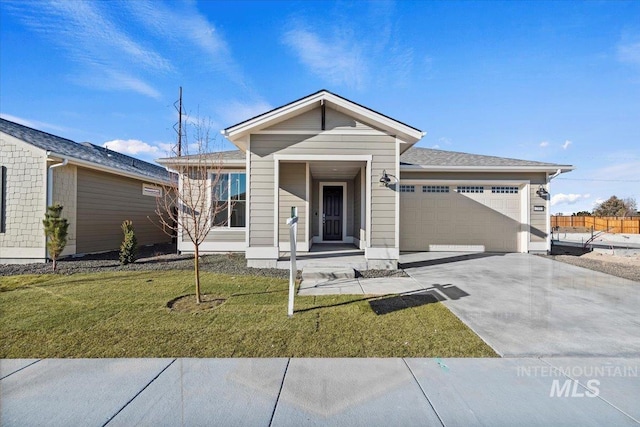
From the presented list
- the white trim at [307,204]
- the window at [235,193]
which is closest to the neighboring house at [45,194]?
the window at [235,193]

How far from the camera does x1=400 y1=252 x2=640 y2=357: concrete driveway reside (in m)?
3.39

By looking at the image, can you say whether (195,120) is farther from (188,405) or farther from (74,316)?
(188,405)

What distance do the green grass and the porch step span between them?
1.27 m

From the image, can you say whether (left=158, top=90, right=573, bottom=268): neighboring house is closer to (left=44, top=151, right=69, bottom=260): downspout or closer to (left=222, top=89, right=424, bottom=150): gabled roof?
(left=222, top=89, right=424, bottom=150): gabled roof

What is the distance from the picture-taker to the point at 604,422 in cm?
212

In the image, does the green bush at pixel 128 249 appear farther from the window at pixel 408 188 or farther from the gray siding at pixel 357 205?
the window at pixel 408 188

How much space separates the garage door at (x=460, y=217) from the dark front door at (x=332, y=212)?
247cm

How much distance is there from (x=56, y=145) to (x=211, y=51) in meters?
6.26

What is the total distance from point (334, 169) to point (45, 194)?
8.83 meters

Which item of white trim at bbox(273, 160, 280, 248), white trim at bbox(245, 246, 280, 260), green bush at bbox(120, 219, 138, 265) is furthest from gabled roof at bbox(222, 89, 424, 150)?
green bush at bbox(120, 219, 138, 265)

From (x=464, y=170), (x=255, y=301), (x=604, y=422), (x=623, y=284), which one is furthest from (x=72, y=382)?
(x=464, y=170)

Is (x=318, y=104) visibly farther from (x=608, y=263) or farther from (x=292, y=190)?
(x=608, y=263)

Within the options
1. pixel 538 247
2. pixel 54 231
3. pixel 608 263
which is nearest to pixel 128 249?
pixel 54 231

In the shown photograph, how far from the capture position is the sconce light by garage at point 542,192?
10.2 meters
